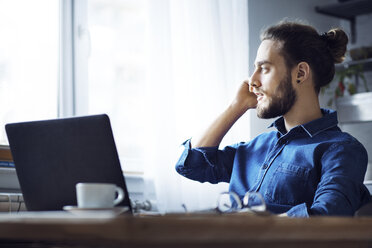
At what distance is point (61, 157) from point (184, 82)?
1.62 meters

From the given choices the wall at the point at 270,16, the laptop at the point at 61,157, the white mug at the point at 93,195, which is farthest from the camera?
the wall at the point at 270,16

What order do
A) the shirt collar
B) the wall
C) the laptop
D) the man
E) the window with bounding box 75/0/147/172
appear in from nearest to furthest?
the laptop
the man
the shirt collar
the window with bounding box 75/0/147/172
the wall

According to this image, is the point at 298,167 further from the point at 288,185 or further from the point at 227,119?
the point at 227,119

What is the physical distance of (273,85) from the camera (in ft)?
6.21

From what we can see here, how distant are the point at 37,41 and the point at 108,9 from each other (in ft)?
1.59

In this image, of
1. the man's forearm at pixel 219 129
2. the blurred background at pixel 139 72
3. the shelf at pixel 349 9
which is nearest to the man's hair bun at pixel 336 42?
the man's forearm at pixel 219 129

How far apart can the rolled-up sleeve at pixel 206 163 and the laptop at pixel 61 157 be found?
78 centimetres

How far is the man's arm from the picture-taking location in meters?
2.03

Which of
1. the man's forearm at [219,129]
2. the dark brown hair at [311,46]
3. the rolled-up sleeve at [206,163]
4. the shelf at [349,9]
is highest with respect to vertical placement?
the shelf at [349,9]

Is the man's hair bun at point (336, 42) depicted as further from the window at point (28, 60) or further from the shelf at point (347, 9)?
the shelf at point (347, 9)

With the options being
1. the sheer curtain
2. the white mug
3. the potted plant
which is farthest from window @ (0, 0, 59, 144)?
the potted plant

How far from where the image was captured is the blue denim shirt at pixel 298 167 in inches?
57.8

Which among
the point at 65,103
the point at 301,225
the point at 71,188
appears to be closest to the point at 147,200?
the point at 65,103

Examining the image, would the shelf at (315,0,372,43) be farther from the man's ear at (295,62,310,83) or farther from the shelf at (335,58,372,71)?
the man's ear at (295,62,310,83)
